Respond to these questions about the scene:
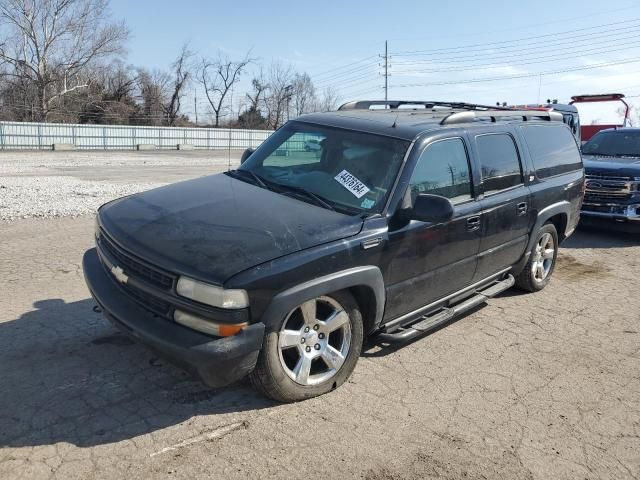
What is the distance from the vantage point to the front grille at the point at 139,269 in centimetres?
302

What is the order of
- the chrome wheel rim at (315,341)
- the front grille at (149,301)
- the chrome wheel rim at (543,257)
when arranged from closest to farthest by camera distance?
the front grille at (149,301) < the chrome wheel rim at (315,341) < the chrome wheel rim at (543,257)

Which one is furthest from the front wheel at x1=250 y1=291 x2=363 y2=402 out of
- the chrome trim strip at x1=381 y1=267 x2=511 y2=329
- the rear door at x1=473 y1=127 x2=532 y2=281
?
the rear door at x1=473 y1=127 x2=532 y2=281

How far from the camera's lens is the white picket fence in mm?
34375

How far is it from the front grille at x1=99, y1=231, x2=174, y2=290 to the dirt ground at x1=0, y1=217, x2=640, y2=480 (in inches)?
31.8

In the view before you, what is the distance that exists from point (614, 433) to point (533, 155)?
299 cm

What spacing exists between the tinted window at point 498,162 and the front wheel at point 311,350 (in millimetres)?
1929

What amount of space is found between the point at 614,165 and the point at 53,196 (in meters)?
10.6

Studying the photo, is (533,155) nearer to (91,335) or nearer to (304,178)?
(304,178)

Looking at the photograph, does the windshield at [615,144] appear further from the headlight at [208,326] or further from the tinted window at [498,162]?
the headlight at [208,326]

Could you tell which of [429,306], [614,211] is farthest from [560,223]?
[614,211]

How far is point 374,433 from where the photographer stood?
3.12 m

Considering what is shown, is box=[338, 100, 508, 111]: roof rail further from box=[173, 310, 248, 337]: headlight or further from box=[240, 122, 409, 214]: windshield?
box=[173, 310, 248, 337]: headlight

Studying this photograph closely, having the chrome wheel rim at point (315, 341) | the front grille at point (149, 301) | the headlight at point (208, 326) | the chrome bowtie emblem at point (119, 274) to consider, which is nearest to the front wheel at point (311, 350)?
the chrome wheel rim at point (315, 341)

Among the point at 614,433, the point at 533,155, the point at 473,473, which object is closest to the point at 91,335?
the point at 473,473
